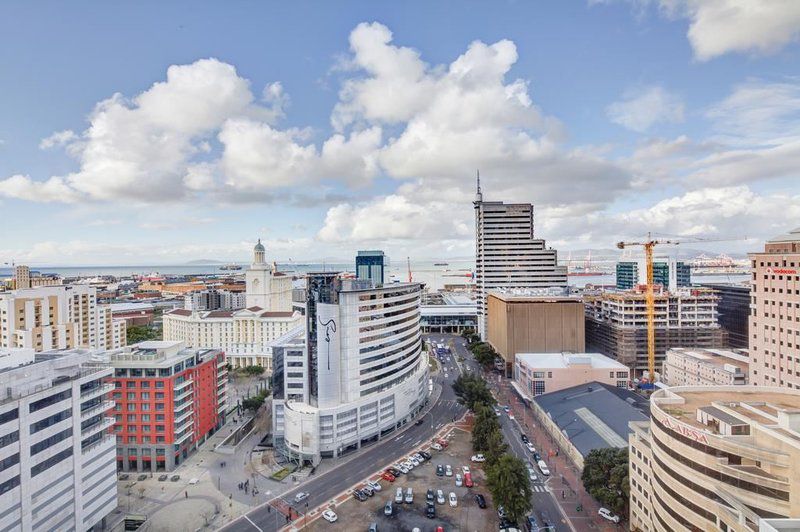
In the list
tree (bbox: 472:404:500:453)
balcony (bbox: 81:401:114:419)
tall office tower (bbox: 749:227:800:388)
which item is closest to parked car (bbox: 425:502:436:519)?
tree (bbox: 472:404:500:453)

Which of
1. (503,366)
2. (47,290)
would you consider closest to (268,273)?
(47,290)

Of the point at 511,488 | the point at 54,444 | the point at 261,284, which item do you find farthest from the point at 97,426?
the point at 261,284

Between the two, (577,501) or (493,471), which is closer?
(493,471)

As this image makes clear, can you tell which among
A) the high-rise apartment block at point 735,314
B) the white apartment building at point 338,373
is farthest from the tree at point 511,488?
the high-rise apartment block at point 735,314

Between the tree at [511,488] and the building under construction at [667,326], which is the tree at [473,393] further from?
the building under construction at [667,326]

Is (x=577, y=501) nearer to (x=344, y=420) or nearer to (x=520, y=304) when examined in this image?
(x=344, y=420)

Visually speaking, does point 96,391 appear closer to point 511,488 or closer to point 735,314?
point 511,488
